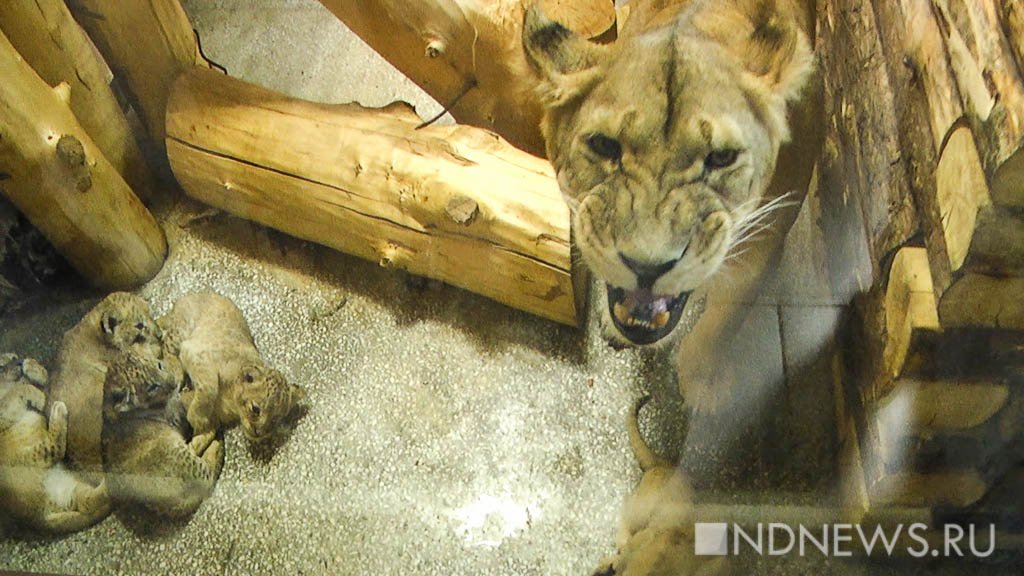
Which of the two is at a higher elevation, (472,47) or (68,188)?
(472,47)

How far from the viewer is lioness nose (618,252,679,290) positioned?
1028 millimetres

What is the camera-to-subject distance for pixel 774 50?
0.97m

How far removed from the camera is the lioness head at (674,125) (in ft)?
3.17

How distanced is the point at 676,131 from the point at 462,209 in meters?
0.58

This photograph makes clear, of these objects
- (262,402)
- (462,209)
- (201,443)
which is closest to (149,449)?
(201,443)

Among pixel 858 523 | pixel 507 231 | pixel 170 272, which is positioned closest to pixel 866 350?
pixel 858 523

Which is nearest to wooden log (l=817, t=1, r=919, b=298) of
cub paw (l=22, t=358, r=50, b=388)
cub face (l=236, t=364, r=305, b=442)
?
→ cub face (l=236, t=364, r=305, b=442)

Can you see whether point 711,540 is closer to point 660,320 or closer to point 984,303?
point 660,320

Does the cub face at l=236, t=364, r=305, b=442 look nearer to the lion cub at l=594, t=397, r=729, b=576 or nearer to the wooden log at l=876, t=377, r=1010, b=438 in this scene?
the lion cub at l=594, t=397, r=729, b=576

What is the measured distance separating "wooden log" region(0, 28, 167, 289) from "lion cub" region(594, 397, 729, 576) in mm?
1062

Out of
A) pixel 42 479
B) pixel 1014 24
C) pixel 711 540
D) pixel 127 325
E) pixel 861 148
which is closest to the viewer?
pixel 1014 24

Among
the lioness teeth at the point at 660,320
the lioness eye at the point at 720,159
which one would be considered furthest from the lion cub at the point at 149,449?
the lioness eye at the point at 720,159

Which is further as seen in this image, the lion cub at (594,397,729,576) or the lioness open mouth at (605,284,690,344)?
the lion cub at (594,397,729,576)

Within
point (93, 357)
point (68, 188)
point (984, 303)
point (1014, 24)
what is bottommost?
point (93, 357)
